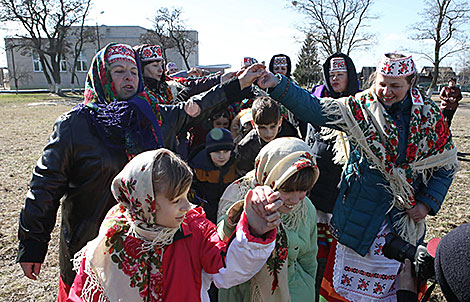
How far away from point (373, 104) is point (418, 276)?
3.96ft

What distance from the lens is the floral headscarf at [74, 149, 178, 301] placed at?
1430mm

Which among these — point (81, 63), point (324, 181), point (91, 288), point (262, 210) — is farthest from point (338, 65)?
point (81, 63)

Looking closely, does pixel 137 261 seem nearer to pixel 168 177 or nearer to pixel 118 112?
pixel 168 177

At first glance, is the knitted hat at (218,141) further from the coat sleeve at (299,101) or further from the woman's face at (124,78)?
the woman's face at (124,78)

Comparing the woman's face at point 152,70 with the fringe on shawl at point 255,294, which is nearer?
the fringe on shawl at point 255,294

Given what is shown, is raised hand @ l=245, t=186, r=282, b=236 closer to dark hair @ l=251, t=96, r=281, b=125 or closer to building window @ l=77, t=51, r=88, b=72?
dark hair @ l=251, t=96, r=281, b=125

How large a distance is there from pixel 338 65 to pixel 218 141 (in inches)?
58.7

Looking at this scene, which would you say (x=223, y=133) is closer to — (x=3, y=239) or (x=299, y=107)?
(x=299, y=107)

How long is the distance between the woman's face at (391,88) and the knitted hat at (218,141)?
4.13ft

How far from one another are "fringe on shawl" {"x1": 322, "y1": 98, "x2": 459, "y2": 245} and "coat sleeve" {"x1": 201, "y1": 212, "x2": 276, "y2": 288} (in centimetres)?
124

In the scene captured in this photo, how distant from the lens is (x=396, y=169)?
91.0 inches

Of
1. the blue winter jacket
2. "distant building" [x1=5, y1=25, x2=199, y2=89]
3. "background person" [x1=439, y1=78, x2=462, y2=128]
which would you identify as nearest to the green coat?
the blue winter jacket

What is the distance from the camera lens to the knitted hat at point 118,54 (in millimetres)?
2088

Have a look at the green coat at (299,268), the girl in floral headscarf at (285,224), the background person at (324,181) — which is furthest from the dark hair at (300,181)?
the background person at (324,181)
